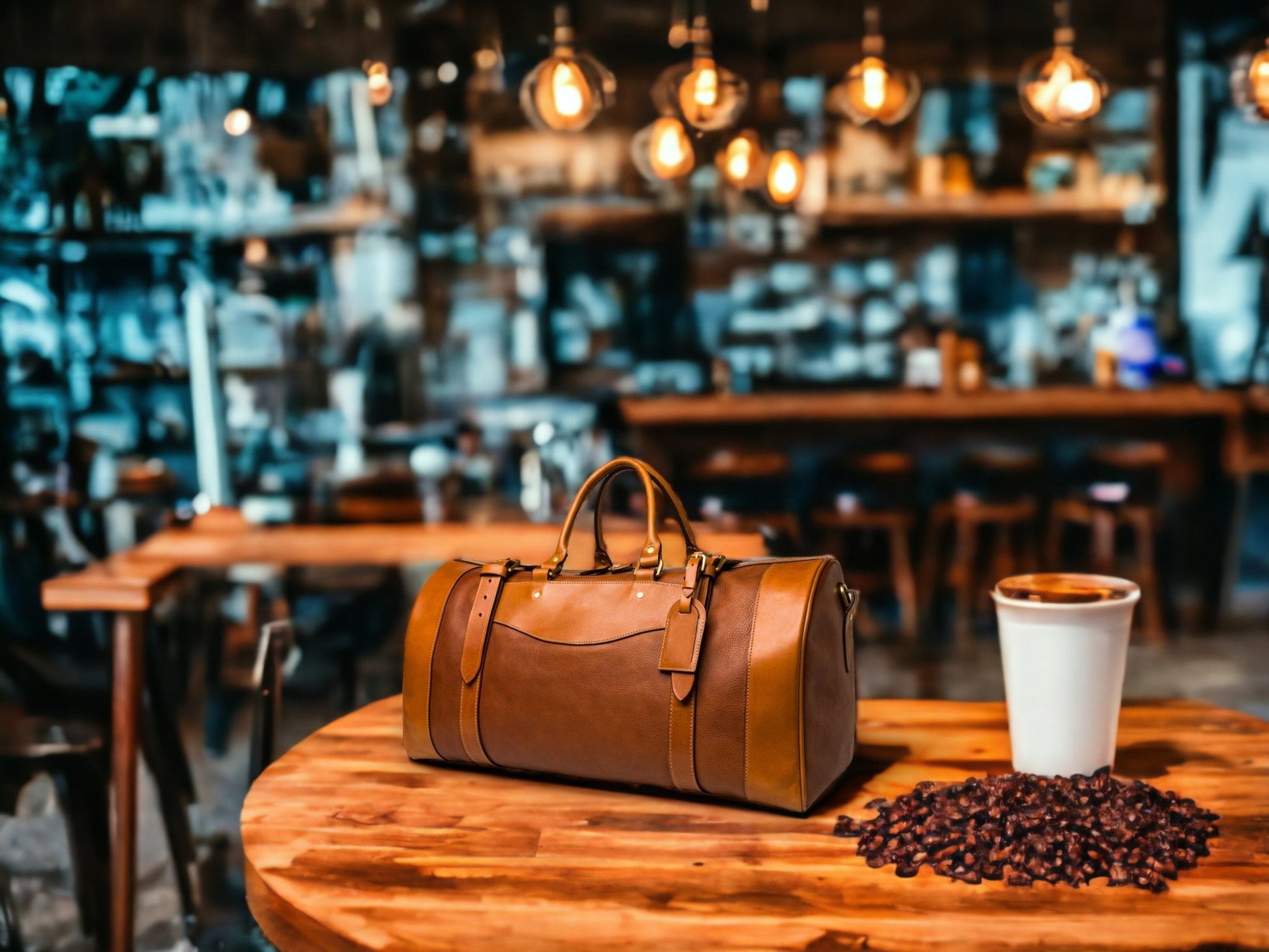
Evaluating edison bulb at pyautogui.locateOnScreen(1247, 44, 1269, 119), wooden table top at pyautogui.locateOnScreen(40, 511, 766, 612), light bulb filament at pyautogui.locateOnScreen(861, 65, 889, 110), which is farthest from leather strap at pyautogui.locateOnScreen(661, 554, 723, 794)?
light bulb filament at pyautogui.locateOnScreen(861, 65, 889, 110)

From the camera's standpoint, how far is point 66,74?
5676mm

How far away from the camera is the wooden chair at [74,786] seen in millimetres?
2162

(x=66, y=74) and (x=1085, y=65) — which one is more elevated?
(x=66, y=74)

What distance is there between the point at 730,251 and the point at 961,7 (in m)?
1.90

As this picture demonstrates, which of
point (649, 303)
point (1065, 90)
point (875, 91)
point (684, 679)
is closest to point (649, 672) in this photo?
point (684, 679)

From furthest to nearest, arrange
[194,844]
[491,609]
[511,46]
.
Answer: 1. [511,46]
2. [194,844]
3. [491,609]

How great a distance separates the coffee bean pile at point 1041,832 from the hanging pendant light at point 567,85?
213cm

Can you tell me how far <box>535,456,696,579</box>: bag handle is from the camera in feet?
3.72

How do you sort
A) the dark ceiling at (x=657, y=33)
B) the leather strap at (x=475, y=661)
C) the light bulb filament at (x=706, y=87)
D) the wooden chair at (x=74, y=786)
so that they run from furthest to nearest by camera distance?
the dark ceiling at (x=657, y=33) < the light bulb filament at (x=706, y=87) < the wooden chair at (x=74, y=786) < the leather strap at (x=475, y=661)

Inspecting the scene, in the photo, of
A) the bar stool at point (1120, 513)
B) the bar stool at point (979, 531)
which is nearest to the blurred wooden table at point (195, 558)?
the bar stool at point (979, 531)

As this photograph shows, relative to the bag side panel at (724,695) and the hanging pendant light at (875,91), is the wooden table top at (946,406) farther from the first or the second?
the bag side panel at (724,695)

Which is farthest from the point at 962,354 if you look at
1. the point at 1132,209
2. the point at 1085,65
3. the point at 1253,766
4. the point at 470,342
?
the point at 1253,766

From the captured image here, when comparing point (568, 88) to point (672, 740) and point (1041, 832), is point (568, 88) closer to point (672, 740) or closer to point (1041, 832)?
point (672, 740)

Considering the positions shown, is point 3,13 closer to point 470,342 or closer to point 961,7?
point 470,342
